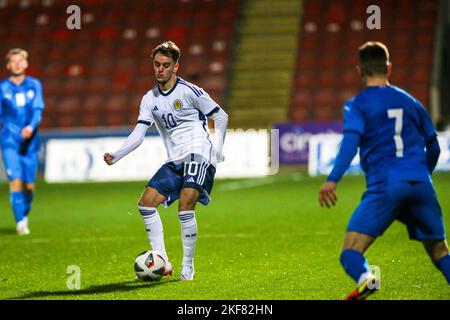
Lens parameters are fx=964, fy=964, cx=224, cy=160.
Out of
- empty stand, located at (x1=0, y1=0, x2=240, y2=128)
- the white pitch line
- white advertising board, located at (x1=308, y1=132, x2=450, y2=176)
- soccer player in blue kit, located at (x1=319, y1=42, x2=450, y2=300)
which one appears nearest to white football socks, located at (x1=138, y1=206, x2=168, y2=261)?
soccer player in blue kit, located at (x1=319, y1=42, x2=450, y2=300)

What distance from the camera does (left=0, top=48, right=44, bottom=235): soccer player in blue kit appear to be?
37.6 ft

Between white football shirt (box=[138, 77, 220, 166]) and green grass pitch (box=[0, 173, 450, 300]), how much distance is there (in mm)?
1007

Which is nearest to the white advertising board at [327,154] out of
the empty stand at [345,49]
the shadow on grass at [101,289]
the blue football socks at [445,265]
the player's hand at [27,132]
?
the empty stand at [345,49]

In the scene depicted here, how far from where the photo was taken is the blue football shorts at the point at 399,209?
5605 millimetres

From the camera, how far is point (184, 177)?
7465 mm

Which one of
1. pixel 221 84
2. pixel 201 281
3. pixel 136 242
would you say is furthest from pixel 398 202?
pixel 221 84

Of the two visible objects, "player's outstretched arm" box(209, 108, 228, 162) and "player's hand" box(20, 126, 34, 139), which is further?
"player's hand" box(20, 126, 34, 139)

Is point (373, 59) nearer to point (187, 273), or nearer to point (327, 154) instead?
point (187, 273)

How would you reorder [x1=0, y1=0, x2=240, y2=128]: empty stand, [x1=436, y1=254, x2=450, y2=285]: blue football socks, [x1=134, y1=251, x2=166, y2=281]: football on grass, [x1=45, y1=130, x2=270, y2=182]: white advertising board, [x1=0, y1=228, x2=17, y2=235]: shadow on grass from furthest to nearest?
[x1=0, y1=0, x2=240, y2=128]: empty stand → [x1=45, y1=130, x2=270, y2=182]: white advertising board → [x1=0, y1=228, x2=17, y2=235]: shadow on grass → [x1=134, y1=251, x2=166, y2=281]: football on grass → [x1=436, y1=254, x2=450, y2=285]: blue football socks

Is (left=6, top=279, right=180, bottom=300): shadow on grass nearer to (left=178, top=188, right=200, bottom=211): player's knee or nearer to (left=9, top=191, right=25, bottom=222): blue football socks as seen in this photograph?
(left=178, top=188, right=200, bottom=211): player's knee

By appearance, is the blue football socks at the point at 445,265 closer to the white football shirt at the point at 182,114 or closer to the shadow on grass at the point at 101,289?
the shadow on grass at the point at 101,289

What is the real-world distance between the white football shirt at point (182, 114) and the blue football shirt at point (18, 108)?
415 centimetres

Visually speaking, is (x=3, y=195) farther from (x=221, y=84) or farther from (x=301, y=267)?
(x=301, y=267)

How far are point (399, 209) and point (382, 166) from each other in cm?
27
